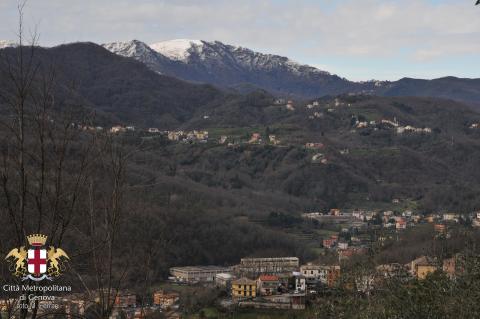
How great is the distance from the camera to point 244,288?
3659cm

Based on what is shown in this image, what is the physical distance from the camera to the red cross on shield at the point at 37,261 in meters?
4.73

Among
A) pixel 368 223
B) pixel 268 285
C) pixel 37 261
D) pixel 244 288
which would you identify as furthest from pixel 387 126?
pixel 37 261

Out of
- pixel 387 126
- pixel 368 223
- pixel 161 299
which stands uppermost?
pixel 387 126

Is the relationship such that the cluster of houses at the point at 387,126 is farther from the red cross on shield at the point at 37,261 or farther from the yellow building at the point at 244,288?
the red cross on shield at the point at 37,261

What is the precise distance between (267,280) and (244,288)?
1802mm

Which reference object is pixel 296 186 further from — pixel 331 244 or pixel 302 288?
pixel 302 288

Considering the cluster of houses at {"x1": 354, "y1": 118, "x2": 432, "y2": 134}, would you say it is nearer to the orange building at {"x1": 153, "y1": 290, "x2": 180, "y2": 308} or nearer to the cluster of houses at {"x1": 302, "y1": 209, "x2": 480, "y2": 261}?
the cluster of houses at {"x1": 302, "y1": 209, "x2": 480, "y2": 261}

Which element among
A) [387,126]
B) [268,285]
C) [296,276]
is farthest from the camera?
[387,126]

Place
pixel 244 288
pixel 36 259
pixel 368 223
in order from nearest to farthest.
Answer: pixel 36 259
pixel 244 288
pixel 368 223

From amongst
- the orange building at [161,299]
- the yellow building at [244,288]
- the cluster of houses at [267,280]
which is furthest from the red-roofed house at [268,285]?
the orange building at [161,299]

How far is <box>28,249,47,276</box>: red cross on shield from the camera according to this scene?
4730 mm

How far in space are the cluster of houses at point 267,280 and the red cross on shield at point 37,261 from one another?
880 inches

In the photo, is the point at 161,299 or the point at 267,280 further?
the point at 267,280

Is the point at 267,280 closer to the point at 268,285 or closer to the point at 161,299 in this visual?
the point at 268,285
